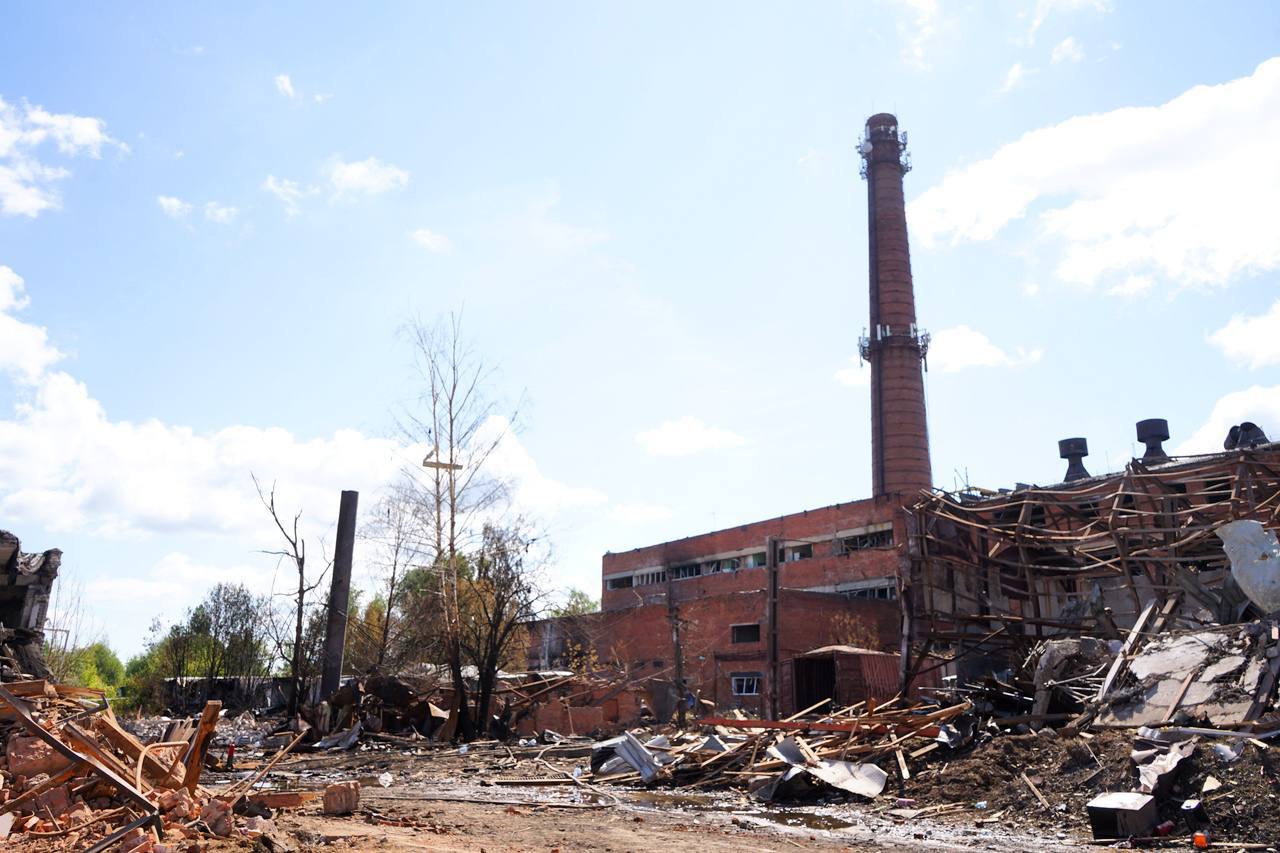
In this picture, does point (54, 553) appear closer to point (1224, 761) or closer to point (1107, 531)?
point (1224, 761)

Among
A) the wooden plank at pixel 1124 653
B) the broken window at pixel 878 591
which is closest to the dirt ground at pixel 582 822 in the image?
the wooden plank at pixel 1124 653

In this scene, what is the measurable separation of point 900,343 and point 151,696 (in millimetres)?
34033

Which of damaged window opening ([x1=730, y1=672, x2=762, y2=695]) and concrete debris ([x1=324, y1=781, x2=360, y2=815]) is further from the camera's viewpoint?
damaged window opening ([x1=730, y1=672, x2=762, y2=695])

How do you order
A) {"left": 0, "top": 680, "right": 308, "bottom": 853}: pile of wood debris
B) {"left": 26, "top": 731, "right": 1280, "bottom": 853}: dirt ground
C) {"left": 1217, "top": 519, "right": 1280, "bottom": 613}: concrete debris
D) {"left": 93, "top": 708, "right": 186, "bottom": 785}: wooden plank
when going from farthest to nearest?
{"left": 1217, "top": 519, "right": 1280, "bottom": 613}: concrete debris < {"left": 26, "top": 731, "right": 1280, "bottom": 853}: dirt ground < {"left": 93, "top": 708, "right": 186, "bottom": 785}: wooden plank < {"left": 0, "top": 680, "right": 308, "bottom": 853}: pile of wood debris

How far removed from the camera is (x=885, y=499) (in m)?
38.6

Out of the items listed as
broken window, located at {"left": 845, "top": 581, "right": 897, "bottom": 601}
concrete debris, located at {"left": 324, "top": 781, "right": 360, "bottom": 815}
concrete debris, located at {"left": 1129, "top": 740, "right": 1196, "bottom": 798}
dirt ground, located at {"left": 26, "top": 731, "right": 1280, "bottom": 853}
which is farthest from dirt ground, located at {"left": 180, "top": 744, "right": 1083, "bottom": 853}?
broken window, located at {"left": 845, "top": 581, "right": 897, "bottom": 601}

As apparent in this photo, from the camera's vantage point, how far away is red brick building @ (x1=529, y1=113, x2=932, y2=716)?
32.8 m

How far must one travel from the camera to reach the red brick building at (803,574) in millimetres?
32812

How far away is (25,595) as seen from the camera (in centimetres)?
1268

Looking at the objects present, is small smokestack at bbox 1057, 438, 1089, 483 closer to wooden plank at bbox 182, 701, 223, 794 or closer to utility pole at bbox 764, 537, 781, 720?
utility pole at bbox 764, 537, 781, 720

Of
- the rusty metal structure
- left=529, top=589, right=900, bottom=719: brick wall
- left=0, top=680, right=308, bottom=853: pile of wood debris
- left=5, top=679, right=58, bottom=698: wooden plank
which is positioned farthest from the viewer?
left=529, top=589, right=900, bottom=719: brick wall

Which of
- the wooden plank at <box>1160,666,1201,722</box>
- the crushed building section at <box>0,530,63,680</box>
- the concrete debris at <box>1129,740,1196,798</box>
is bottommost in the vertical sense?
the concrete debris at <box>1129,740,1196,798</box>

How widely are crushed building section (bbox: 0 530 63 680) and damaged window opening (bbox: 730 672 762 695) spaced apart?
23.6m

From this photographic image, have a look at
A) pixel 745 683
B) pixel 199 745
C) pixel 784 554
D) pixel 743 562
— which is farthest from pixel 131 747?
pixel 743 562
